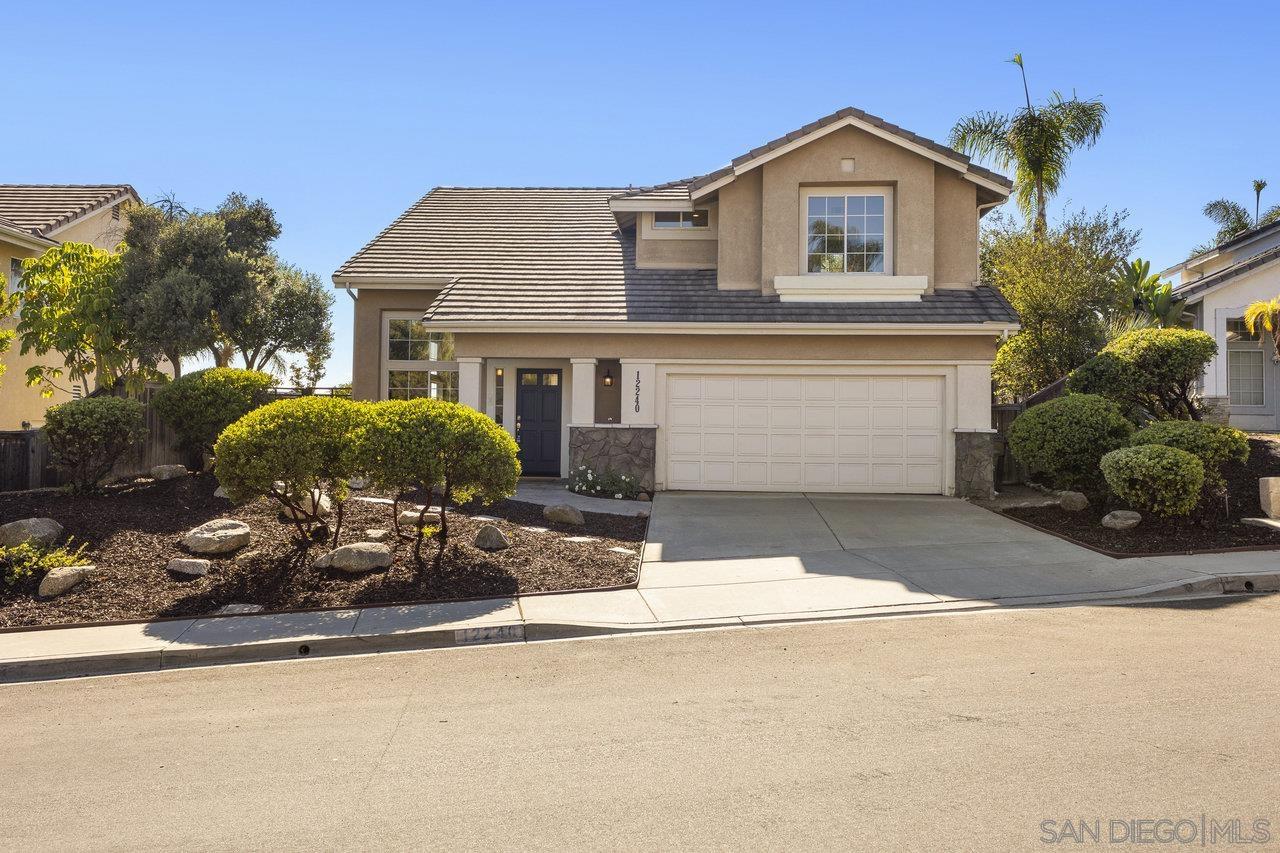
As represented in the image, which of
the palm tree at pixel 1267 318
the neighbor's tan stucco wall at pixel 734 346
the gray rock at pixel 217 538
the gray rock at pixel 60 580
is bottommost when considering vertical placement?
the gray rock at pixel 60 580

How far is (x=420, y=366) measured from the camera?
18.1 meters

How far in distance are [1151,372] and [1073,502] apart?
13.3ft

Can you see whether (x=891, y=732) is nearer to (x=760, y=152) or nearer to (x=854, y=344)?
(x=854, y=344)

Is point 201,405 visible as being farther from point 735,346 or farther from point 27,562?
point 735,346

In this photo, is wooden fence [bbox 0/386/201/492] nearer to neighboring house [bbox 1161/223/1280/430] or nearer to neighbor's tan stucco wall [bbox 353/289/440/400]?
neighbor's tan stucco wall [bbox 353/289/440/400]

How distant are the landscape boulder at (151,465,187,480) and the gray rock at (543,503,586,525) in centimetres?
566

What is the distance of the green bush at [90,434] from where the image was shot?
11.3 m

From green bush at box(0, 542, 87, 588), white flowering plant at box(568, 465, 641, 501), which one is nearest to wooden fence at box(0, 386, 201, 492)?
green bush at box(0, 542, 87, 588)

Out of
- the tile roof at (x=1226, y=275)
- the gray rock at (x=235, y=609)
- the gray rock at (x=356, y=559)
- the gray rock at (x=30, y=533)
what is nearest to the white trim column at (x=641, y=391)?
the gray rock at (x=356, y=559)

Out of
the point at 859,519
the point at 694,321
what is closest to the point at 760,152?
the point at 694,321

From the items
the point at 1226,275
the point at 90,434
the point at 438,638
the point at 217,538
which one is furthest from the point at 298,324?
the point at 1226,275

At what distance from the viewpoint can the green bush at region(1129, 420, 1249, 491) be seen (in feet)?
38.4

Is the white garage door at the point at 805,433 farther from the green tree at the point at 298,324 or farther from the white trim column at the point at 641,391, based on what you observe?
the green tree at the point at 298,324

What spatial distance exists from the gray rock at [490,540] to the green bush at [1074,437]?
344 inches
